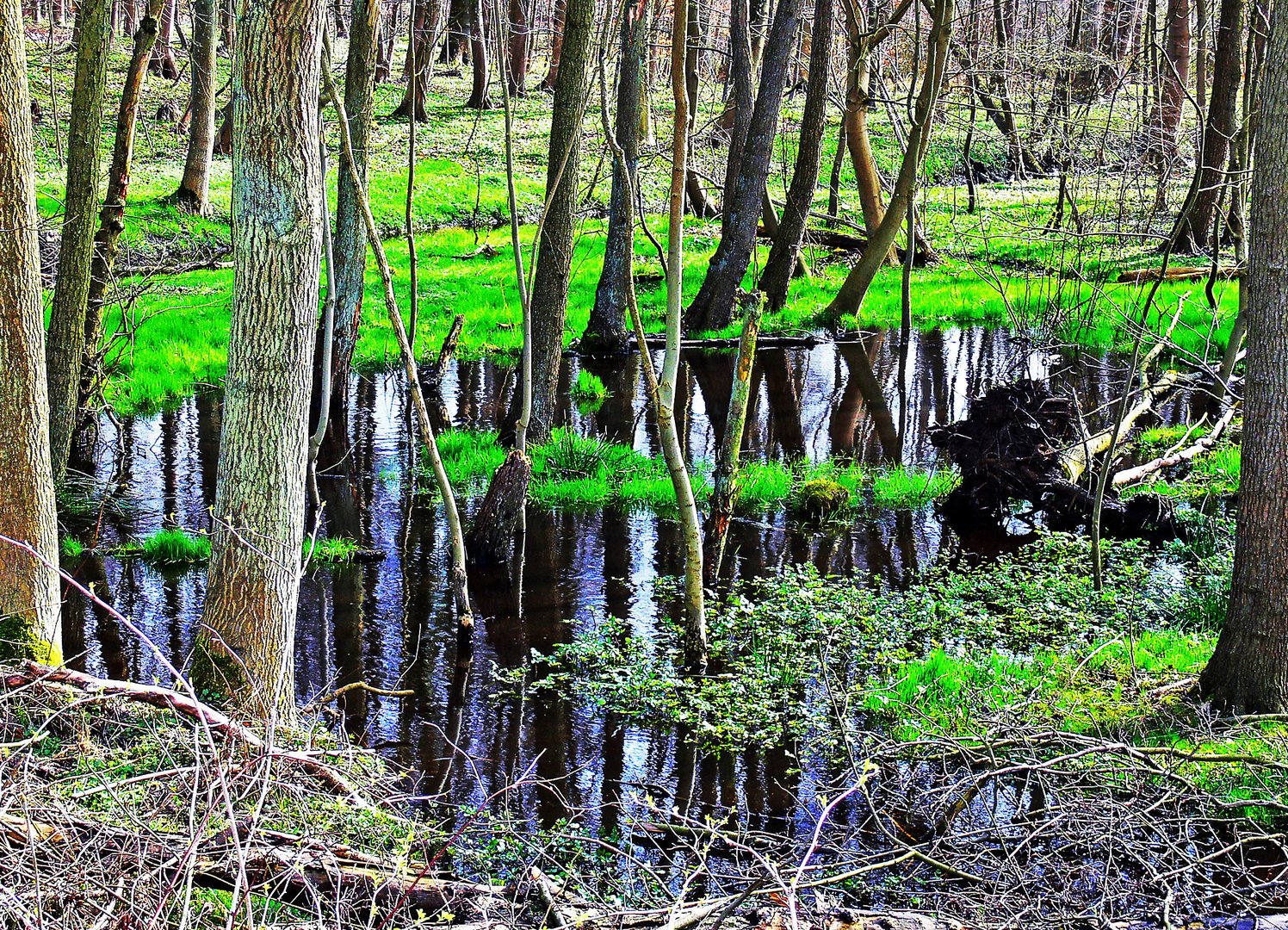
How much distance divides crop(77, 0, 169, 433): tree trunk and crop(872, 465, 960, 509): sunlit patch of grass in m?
6.93

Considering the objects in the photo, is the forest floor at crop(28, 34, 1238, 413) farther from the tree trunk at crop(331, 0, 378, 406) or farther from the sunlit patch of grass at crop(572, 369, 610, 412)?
the sunlit patch of grass at crop(572, 369, 610, 412)

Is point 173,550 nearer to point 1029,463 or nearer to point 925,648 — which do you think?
point 925,648

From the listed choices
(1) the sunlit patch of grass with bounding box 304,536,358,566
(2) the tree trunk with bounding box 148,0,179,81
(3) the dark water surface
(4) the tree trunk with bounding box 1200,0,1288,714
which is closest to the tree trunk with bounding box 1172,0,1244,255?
(3) the dark water surface

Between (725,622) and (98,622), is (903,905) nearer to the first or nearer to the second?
(725,622)

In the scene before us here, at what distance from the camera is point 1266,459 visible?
18.1 feet

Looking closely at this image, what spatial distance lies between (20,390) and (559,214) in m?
5.47

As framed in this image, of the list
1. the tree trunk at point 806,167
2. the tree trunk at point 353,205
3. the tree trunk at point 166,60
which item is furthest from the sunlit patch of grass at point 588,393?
the tree trunk at point 166,60

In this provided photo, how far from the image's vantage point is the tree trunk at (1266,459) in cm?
541

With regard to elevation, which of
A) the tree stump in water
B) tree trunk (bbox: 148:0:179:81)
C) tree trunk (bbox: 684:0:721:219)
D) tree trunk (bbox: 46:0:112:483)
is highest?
tree trunk (bbox: 148:0:179:81)

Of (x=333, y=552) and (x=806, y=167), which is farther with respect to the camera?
(x=806, y=167)

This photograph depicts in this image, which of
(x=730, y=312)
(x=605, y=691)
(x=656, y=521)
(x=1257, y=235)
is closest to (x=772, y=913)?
(x=605, y=691)

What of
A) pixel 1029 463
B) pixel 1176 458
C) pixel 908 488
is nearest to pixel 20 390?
pixel 908 488

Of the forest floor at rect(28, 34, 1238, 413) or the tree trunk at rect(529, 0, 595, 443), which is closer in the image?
the tree trunk at rect(529, 0, 595, 443)

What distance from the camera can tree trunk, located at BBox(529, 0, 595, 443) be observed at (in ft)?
30.3
